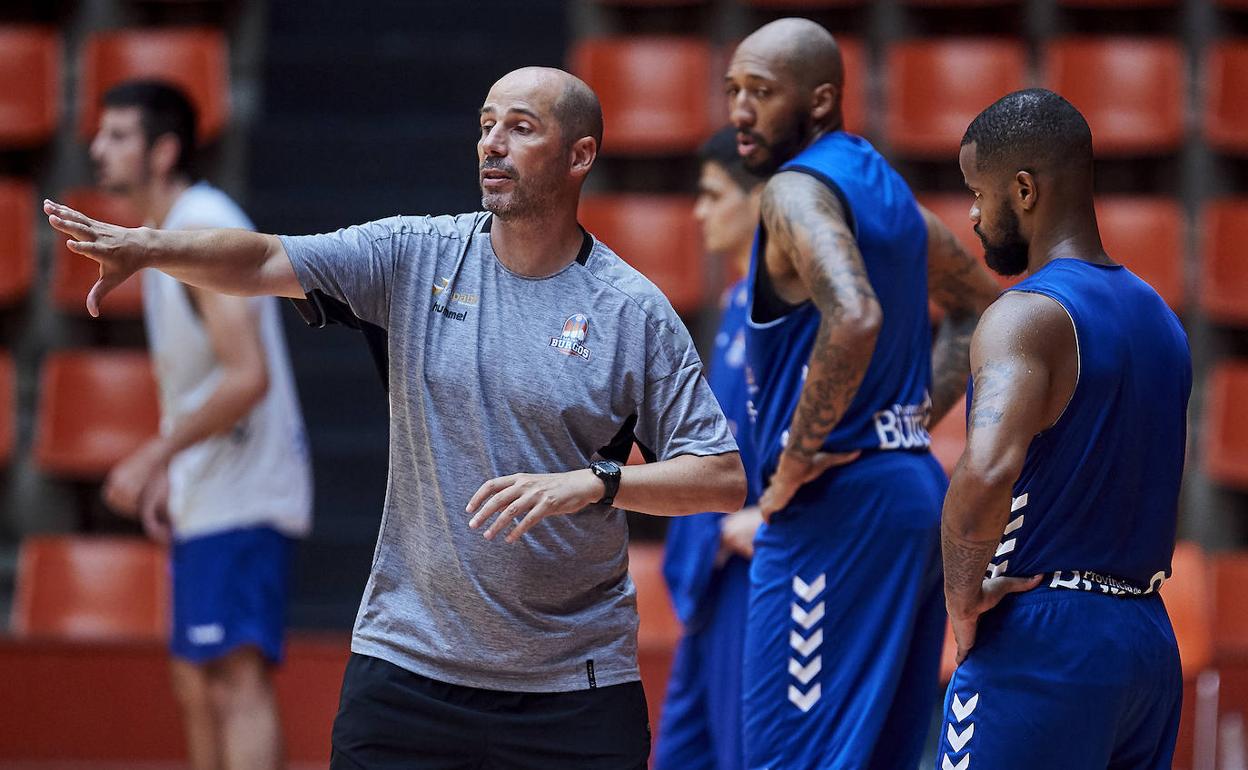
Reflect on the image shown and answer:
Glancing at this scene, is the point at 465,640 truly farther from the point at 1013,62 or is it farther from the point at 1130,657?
the point at 1013,62

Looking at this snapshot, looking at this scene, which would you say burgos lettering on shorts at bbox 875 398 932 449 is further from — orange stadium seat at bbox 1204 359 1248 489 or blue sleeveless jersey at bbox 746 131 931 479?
orange stadium seat at bbox 1204 359 1248 489

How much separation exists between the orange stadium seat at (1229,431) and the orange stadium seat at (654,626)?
2454mm

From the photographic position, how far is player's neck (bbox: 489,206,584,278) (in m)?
3.14

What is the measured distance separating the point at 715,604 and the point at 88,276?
398cm

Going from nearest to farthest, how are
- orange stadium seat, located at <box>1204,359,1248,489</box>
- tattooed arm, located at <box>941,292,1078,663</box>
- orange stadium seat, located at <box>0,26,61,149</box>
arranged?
1. tattooed arm, located at <box>941,292,1078,663</box>
2. orange stadium seat, located at <box>1204,359,1248,489</box>
3. orange stadium seat, located at <box>0,26,61,149</box>

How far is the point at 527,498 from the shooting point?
2775mm

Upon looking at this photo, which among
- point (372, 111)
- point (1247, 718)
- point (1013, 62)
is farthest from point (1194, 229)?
point (372, 111)

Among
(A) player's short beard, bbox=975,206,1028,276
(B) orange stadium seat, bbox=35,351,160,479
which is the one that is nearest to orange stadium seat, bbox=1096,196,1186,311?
(B) orange stadium seat, bbox=35,351,160,479

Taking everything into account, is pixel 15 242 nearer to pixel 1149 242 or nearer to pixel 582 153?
pixel 582 153

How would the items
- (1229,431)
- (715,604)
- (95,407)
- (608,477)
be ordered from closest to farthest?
(608,477) < (715,604) < (1229,431) < (95,407)

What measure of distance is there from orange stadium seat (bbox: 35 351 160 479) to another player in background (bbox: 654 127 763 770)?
3.25 m

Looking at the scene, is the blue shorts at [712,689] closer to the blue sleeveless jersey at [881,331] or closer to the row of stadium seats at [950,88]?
the blue sleeveless jersey at [881,331]

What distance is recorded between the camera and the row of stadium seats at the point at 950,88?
7.72 m

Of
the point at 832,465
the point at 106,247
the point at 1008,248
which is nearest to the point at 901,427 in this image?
the point at 832,465
